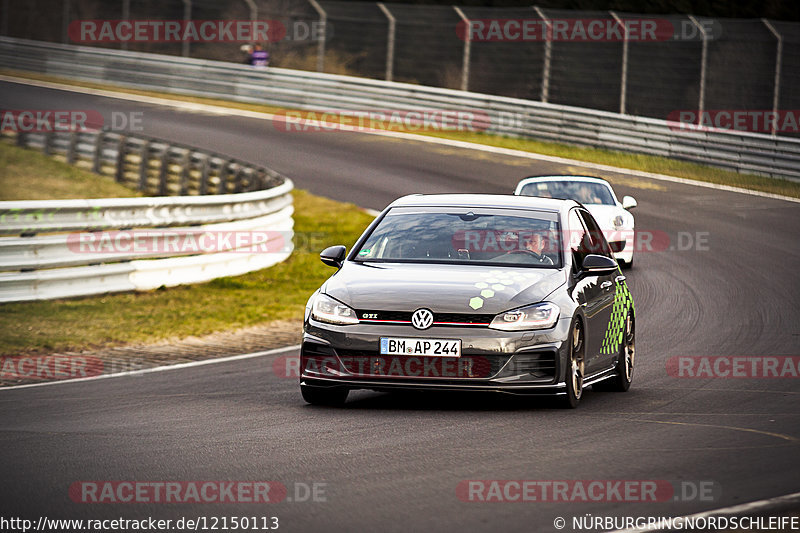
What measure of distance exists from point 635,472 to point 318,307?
3.02 m

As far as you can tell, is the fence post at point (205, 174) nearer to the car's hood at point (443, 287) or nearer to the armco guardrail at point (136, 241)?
the armco guardrail at point (136, 241)

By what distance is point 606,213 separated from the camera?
18.7 metres

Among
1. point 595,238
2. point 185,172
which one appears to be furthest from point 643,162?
point 595,238

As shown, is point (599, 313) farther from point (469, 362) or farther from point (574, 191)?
point (574, 191)

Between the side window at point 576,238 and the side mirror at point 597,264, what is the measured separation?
0.13 metres

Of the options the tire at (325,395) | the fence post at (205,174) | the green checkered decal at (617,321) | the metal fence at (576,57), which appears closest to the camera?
the tire at (325,395)

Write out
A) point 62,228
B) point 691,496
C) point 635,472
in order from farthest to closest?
1. point 62,228
2. point 635,472
3. point 691,496

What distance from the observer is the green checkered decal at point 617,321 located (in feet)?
32.2

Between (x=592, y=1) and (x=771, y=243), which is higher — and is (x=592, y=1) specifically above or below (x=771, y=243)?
above

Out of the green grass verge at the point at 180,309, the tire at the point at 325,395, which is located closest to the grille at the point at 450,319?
the tire at the point at 325,395

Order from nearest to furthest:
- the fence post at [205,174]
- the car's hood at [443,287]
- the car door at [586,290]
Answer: the car's hood at [443,287]
the car door at [586,290]
the fence post at [205,174]

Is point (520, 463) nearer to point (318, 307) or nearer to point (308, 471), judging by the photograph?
point (308, 471)

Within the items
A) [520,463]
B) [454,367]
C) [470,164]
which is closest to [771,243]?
[470,164]

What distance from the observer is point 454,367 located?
8477 mm
